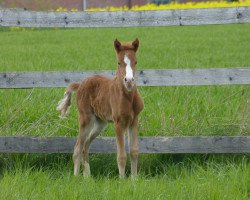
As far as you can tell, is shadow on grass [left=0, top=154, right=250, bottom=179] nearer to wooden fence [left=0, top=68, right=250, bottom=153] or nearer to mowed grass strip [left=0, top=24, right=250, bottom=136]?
wooden fence [left=0, top=68, right=250, bottom=153]

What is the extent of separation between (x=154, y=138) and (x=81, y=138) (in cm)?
76

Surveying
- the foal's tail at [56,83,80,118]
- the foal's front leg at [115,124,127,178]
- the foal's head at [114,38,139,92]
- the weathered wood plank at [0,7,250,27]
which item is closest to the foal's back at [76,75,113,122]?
the foal's tail at [56,83,80,118]

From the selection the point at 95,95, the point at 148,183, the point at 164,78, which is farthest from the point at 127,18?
the point at 148,183

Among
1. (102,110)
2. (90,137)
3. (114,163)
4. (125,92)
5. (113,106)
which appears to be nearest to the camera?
(125,92)

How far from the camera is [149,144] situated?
7.42 m

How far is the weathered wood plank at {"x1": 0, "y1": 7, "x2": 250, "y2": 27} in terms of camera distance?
24.4 feet

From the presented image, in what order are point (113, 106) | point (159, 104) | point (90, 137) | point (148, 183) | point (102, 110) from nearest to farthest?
point (148, 183) < point (113, 106) < point (102, 110) < point (90, 137) < point (159, 104)

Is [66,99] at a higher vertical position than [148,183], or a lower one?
higher

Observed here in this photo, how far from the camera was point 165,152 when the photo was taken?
7.40 meters

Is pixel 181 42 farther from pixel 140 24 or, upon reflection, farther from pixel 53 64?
pixel 140 24

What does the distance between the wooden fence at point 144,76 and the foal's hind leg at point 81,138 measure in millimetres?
264

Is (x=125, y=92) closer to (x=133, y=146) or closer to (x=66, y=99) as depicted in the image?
(x=133, y=146)

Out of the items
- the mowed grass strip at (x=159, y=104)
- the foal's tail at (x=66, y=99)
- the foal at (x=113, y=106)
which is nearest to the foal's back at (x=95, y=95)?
the foal at (x=113, y=106)

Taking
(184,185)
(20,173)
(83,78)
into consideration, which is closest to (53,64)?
(83,78)
